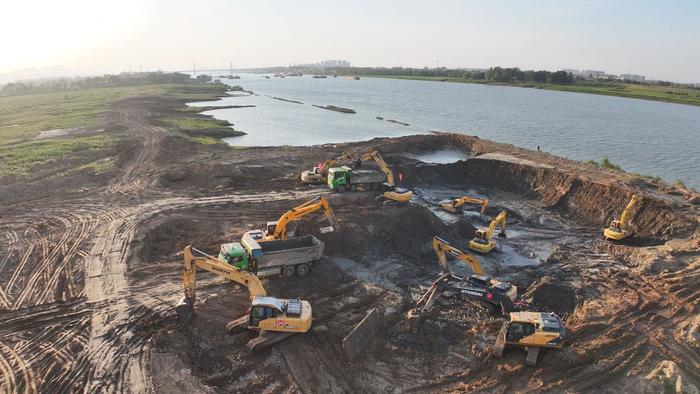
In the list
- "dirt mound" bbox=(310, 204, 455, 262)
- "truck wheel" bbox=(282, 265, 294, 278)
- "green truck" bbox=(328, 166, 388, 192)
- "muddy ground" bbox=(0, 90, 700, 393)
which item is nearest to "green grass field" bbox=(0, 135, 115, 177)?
"muddy ground" bbox=(0, 90, 700, 393)

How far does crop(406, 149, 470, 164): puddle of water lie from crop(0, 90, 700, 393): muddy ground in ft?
32.4

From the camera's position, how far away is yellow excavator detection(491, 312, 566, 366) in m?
16.0

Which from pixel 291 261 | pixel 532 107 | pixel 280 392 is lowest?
pixel 280 392

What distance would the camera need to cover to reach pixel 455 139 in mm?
57375

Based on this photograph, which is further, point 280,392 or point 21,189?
point 21,189

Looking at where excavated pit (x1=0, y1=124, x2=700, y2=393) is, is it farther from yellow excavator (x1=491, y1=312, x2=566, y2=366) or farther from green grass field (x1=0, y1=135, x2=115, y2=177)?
green grass field (x1=0, y1=135, x2=115, y2=177)

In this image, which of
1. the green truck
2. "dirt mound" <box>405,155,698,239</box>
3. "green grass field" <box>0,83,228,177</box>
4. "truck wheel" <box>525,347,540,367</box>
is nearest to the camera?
"truck wheel" <box>525,347,540,367</box>

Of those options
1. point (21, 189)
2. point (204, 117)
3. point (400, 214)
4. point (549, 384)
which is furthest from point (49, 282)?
point (204, 117)

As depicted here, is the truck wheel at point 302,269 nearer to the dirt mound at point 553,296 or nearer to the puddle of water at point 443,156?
the dirt mound at point 553,296

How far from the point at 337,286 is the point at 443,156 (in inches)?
1391

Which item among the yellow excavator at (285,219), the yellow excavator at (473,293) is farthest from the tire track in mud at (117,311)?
the yellow excavator at (473,293)

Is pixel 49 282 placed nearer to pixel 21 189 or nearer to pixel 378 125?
pixel 21 189

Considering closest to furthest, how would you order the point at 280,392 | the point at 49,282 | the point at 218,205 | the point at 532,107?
the point at 280,392 → the point at 49,282 → the point at 218,205 → the point at 532,107

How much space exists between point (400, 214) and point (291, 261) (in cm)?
952
